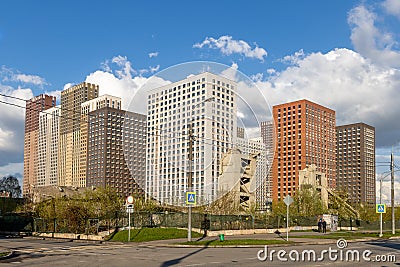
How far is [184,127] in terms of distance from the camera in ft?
60.8

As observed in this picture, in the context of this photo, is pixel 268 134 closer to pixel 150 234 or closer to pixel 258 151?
pixel 258 151

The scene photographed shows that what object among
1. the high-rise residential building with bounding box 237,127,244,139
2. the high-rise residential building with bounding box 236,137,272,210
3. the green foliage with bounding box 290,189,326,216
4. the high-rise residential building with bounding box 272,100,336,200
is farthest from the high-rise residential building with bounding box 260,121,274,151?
the high-rise residential building with bounding box 272,100,336,200

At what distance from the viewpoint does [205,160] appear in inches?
822

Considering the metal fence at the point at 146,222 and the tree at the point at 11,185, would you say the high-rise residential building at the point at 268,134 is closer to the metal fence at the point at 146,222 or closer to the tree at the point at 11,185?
the metal fence at the point at 146,222

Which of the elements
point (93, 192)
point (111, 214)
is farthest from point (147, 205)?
point (111, 214)

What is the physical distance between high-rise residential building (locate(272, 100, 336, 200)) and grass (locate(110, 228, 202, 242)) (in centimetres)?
6790

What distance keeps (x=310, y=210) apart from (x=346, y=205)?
48.7ft

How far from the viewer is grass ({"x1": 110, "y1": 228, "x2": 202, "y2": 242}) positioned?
35719 millimetres

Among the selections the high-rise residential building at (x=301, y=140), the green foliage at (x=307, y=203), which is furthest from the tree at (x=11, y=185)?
the green foliage at (x=307, y=203)

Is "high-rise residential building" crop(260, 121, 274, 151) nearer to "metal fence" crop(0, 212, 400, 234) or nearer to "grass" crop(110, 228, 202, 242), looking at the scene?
"grass" crop(110, 228, 202, 242)

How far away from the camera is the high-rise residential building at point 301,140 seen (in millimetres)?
125731

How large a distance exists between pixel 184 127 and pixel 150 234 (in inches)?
789

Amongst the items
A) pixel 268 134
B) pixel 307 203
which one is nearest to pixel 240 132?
pixel 268 134

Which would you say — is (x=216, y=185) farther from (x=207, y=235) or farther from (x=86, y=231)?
(x=86, y=231)
